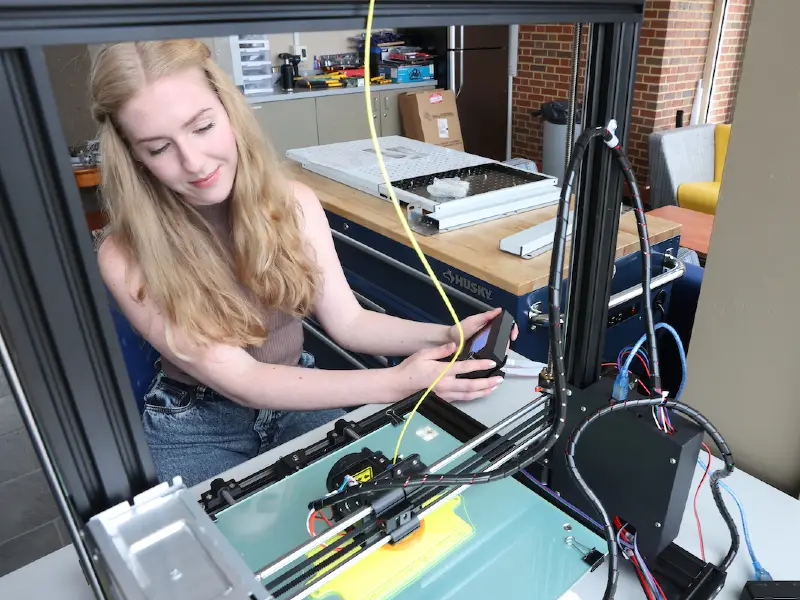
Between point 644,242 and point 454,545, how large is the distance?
15.6 inches

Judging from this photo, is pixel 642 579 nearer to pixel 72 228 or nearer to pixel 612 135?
pixel 612 135

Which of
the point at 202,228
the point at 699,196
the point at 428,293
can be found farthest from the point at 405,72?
the point at 202,228

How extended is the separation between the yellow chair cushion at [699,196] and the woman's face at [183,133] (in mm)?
3073

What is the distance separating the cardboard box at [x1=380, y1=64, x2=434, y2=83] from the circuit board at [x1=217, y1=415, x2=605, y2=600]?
3.82 metres

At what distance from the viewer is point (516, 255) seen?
1.39m

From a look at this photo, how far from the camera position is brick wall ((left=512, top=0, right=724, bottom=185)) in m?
3.68

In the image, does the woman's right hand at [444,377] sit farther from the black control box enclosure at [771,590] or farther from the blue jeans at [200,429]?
the black control box enclosure at [771,590]

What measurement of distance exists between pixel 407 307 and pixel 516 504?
999 millimetres

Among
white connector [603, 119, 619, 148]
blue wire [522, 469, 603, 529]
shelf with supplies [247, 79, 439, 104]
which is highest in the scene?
white connector [603, 119, 619, 148]

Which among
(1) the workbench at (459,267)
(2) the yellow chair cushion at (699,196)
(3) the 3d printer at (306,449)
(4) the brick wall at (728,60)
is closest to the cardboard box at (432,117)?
(2) the yellow chair cushion at (699,196)

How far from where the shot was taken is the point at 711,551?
28.4 inches

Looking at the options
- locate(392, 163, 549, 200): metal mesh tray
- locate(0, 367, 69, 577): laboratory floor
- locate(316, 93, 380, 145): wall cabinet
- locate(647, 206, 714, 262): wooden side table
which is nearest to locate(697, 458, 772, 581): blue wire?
locate(392, 163, 549, 200): metal mesh tray

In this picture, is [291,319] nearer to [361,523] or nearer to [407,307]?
[407,307]

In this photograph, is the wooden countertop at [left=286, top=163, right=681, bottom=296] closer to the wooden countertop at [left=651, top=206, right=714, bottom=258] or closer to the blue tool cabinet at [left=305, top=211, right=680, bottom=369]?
the blue tool cabinet at [left=305, top=211, right=680, bottom=369]
